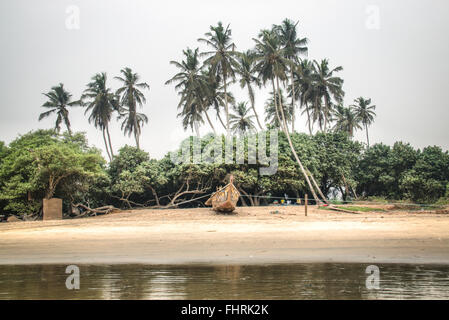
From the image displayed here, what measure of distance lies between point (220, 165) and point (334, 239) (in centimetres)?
1542

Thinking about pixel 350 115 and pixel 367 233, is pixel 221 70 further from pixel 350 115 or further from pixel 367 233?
pixel 350 115

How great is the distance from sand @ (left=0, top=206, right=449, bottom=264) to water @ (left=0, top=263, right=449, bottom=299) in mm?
964

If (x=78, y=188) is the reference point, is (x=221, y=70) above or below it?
above

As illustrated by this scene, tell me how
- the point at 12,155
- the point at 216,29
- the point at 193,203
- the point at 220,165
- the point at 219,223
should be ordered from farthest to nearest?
the point at 216,29
the point at 193,203
the point at 220,165
the point at 12,155
the point at 219,223

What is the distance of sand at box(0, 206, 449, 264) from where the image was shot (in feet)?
29.0

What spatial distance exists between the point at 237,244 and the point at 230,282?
4664 millimetres

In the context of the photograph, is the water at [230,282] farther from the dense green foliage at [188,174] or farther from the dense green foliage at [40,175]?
the dense green foliage at [188,174]

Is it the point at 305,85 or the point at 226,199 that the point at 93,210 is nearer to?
the point at 226,199

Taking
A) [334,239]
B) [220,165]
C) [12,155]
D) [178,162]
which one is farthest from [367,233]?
[12,155]

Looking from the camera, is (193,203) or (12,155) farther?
(193,203)

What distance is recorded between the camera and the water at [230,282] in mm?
5488

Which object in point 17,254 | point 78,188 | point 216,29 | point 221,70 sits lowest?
point 17,254

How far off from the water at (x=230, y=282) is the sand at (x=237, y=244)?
96cm
